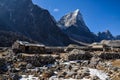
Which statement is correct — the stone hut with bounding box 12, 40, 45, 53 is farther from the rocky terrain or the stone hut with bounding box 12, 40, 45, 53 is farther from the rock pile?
the rock pile

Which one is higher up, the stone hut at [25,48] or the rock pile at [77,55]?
the stone hut at [25,48]

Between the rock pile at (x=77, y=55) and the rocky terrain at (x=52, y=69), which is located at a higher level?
the rock pile at (x=77, y=55)

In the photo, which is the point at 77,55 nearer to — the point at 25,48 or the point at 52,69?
the point at 25,48

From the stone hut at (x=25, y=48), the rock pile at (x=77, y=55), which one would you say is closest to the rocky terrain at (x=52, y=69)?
the rock pile at (x=77, y=55)

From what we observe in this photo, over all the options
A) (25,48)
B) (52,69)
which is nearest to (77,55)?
(25,48)

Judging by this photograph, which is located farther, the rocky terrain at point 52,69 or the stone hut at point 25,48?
the stone hut at point 25,48

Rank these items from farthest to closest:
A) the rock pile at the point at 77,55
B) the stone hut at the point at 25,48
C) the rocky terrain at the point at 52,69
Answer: the stone hut at the point at 25,48
the rock pile at the point at 77,55
the rocky terrain at the point at 52,69

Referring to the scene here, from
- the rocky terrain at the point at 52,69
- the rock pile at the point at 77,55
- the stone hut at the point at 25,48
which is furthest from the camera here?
the stone hut at the point at 25,48

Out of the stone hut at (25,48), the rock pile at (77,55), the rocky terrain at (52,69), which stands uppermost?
the stone hut at (25,48)

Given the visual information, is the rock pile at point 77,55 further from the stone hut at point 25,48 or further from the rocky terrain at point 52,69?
the stone hut at point 25,48

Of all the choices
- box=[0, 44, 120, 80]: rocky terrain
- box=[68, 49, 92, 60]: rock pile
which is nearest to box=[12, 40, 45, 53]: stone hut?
box=[0, 44, 120, 80]: rocky terrain

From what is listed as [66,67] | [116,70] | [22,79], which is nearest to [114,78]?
[116,70]

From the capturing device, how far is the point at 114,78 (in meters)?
32.4

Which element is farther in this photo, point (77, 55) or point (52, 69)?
point (77, 55)
